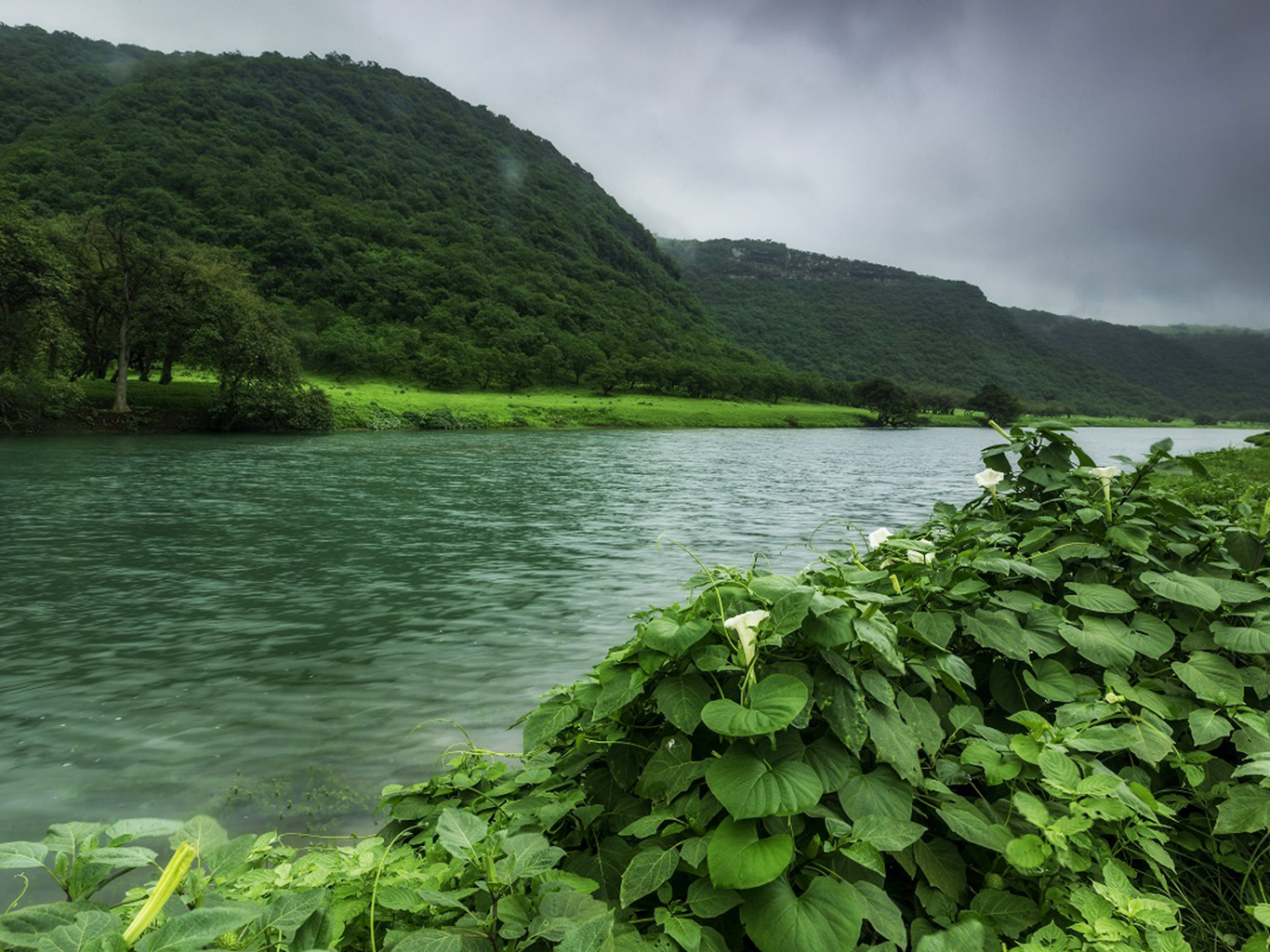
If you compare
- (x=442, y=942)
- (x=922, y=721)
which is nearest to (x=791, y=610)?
(x=922, y=721)

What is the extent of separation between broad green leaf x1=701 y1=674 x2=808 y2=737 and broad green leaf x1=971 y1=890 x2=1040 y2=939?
3.49 ft

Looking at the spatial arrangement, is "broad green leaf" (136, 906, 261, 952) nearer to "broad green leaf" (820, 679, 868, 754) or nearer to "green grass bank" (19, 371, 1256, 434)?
"broad green leaf" (820, 679, 868, 754)

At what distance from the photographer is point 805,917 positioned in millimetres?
1742

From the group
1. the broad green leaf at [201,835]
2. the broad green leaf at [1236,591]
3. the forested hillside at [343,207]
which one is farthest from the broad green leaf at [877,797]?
the forested hillside at [343,207]

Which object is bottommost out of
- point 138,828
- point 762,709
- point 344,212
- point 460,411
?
point 460,411

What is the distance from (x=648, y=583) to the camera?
37.7 feet

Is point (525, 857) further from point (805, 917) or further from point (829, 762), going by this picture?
point (829, 762)

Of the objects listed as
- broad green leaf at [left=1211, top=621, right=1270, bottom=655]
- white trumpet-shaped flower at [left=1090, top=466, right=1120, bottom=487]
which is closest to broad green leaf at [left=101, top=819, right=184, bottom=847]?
broad green leaf at [left=1211, top=621, right=1270, bottom=655]

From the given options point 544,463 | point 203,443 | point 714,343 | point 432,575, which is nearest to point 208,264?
point 203,443

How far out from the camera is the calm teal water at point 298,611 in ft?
17.2

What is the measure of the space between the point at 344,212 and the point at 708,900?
453ft

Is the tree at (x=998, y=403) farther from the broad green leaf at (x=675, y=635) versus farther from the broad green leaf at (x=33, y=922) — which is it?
the broad green leaf at (x=33, y=922)

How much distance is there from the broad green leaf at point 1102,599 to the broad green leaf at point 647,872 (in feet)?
7.39

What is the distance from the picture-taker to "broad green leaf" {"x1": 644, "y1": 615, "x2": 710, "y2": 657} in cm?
212
